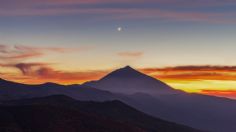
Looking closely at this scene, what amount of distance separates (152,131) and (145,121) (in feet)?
83.4

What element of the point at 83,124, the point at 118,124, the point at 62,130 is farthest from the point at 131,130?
the point at 62,130

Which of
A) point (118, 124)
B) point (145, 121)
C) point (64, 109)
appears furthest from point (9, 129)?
point (145, 121)

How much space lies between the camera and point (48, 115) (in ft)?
448

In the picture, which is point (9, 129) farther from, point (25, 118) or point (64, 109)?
point (64, 109)

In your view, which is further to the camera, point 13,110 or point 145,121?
point 145,121

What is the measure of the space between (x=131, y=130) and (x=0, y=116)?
43.0m

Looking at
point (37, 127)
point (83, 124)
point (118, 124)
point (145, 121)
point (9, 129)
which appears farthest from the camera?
point (145, 121)

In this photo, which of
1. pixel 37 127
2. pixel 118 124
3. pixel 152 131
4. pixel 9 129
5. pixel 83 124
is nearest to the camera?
pixel 9 129

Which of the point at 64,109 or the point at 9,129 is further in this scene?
the point at 64,109

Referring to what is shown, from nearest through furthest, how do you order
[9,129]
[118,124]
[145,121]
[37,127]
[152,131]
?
[9,129] < [37,127] < [118,124] < [152,131] < [145,121]

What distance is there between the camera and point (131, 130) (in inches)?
5507

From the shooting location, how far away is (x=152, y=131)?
568 ft

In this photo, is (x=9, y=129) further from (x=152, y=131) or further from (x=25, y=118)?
(x=152, y=131)

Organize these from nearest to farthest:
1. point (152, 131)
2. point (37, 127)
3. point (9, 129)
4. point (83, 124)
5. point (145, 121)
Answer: point (9, 129)
point (37, 127)
point (83, 124)
point (152, 131)
point (145, 121)
